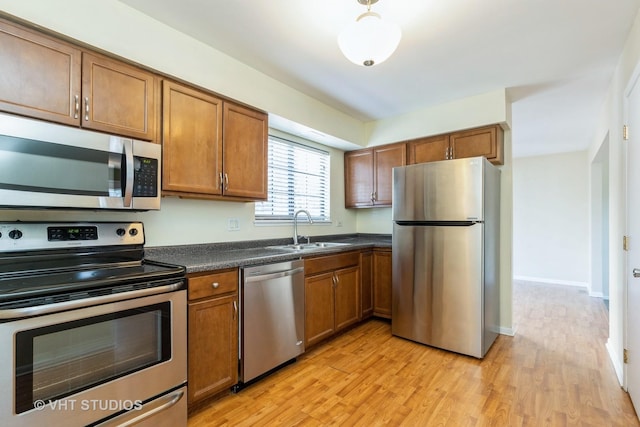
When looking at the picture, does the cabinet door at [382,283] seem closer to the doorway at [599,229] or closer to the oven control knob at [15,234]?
the oven control knob at [15,234]

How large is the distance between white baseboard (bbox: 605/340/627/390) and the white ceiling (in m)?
2.40

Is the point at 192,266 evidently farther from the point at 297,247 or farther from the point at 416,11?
the point at 416,11

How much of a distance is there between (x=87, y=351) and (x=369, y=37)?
81.4 inches

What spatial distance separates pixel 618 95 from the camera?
2.43 m

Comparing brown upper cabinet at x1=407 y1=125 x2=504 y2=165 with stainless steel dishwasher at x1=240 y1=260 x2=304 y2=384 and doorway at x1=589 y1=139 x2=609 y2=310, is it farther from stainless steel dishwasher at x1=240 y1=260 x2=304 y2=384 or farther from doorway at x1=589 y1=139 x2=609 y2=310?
doorway at x1=589 y1=139 x2=609 y2=310

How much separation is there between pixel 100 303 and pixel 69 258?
55 cm

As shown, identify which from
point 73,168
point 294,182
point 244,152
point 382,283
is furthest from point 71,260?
point 382,283

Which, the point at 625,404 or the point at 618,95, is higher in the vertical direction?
the point at 618,95

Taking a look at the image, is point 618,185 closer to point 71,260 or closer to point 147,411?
point 147,411

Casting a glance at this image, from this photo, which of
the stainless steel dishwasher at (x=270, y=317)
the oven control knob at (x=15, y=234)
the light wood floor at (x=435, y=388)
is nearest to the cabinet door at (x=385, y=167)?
the light wood floor at (x=435, y=388)

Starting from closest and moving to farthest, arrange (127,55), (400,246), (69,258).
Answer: (69,258), (127,55), (400,246)

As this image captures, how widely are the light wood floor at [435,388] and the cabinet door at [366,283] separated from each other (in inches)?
13.6

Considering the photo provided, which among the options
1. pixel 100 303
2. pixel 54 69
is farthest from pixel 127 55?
pixel 100 303

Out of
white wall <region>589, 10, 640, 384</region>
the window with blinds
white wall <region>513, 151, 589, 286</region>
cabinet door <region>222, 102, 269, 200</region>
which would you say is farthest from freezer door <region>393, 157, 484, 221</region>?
white wall <region>513, 151, 589, 286</region>
